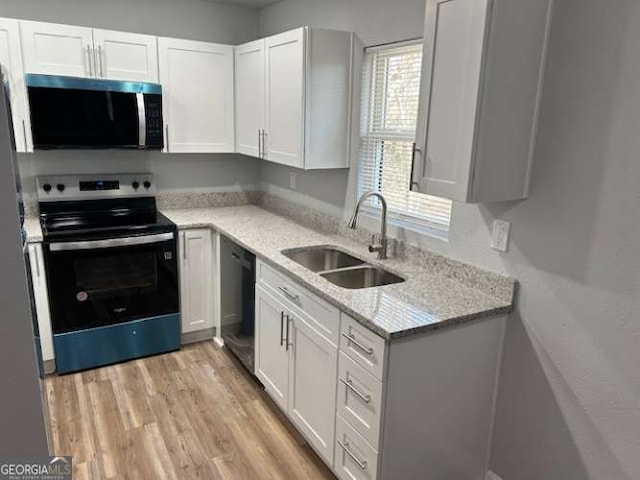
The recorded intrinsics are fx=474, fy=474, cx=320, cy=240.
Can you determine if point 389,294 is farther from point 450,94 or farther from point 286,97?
point 286,97

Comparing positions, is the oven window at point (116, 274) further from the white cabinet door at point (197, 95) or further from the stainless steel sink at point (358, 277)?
the stainless steel sink at point (358, 277)

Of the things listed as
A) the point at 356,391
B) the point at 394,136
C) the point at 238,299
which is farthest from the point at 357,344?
the point at 238,299

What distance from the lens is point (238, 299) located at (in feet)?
10.3

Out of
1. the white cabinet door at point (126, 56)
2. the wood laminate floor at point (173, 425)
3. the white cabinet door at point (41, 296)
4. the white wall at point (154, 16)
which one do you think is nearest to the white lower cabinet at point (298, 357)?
the wood laminate floor at point (173, 425)

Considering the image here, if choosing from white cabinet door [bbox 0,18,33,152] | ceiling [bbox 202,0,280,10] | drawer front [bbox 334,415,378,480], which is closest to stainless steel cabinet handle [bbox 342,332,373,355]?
drawer front [bbox 334,415,378,480]

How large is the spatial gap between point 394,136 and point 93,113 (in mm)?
1895

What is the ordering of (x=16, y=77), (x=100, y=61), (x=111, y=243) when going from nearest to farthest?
(x=16, y=77) < (x=111, y=243) < (x=100, y=61)

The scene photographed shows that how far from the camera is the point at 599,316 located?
5.48 feet

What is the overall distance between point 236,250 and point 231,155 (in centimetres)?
116

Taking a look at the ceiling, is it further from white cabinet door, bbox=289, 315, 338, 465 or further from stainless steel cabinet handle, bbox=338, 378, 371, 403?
stainless steel cabinet handle, bbox=338, 378, 371, 403

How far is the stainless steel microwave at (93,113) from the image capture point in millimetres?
2838

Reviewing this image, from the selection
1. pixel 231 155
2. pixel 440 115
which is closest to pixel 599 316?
pixel 440 115

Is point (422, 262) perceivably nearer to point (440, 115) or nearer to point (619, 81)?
point (440, 115)

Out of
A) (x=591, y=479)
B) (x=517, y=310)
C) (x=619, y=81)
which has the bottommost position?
(x=591, y=479)
